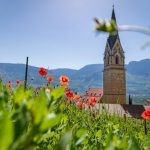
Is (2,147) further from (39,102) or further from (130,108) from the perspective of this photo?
(130,108)

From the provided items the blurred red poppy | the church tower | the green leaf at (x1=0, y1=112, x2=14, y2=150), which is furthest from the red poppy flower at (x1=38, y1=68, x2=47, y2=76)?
the church tower

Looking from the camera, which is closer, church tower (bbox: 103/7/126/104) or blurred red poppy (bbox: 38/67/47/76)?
blurred red poppy (bbox: 38/67/47/76)

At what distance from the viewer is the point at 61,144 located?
0.62 metres

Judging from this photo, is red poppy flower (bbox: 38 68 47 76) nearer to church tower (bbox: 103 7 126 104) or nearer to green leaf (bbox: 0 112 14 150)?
green leaf (bbox: 0 112 14 150)

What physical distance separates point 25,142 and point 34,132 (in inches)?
1.4

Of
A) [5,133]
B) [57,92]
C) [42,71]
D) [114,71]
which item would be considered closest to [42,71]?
[42,71]

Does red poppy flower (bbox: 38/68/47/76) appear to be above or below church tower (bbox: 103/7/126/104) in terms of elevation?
below

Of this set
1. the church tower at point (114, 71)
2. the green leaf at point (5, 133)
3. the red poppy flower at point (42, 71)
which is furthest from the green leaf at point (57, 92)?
the church tower at point (114, 71)

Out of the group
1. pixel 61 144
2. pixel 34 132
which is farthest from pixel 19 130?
pixel 61 144

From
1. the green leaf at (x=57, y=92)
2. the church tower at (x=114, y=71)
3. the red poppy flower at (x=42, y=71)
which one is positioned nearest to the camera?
the green leaf at (x=57, y=92)

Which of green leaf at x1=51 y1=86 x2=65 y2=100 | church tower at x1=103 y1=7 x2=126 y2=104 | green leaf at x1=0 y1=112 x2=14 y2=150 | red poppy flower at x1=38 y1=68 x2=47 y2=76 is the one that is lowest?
green leaf at x1=0 y1=112 x2=14 y2=150

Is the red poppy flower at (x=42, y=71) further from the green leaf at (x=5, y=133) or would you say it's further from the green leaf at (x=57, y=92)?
the green leaf at (x=5, y=133)

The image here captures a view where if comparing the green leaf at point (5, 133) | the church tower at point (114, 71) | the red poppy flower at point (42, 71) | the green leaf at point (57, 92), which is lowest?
the green leaf at point (5, 133)

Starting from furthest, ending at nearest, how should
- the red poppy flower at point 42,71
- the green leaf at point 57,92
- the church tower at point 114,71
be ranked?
the church tower at point 114,71 → the red poppy flower at point 42,71 → the green leaf at point 57,92
